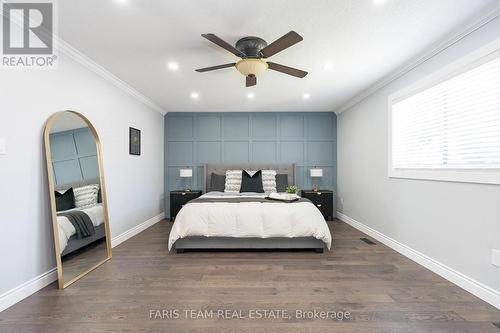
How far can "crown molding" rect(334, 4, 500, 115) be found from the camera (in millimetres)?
2006

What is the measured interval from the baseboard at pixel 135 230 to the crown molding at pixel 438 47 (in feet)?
15.3

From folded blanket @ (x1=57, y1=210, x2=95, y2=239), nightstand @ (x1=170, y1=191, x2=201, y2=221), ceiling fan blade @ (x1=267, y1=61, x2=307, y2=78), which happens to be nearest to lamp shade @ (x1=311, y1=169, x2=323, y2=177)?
nightstand @ (x1=170, y1=191, x2=201, y2=221)

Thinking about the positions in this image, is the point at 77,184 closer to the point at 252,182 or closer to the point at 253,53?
the point at 253,53

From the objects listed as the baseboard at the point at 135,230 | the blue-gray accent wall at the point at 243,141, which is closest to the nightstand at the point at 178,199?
the baseboard at the point at 135,230

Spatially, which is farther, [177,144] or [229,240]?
[177,144]

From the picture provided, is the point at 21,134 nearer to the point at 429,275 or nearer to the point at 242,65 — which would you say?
the point at 242,65

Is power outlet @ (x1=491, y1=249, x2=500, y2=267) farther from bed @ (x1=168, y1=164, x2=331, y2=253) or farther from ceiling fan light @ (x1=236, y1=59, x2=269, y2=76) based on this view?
ceiling fan light @ (x1=236, y1=59, x2=269, y2=76)

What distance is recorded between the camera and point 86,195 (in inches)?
109

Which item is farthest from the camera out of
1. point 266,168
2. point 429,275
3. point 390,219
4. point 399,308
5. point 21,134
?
point 266,168

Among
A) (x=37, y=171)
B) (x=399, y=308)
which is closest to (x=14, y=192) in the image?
(x=37, y=171)

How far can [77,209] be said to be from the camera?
103 inches

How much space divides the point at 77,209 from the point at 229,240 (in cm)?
185

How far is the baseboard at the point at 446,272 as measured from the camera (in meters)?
1.97

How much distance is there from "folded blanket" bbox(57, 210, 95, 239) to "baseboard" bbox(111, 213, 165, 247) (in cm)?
70
